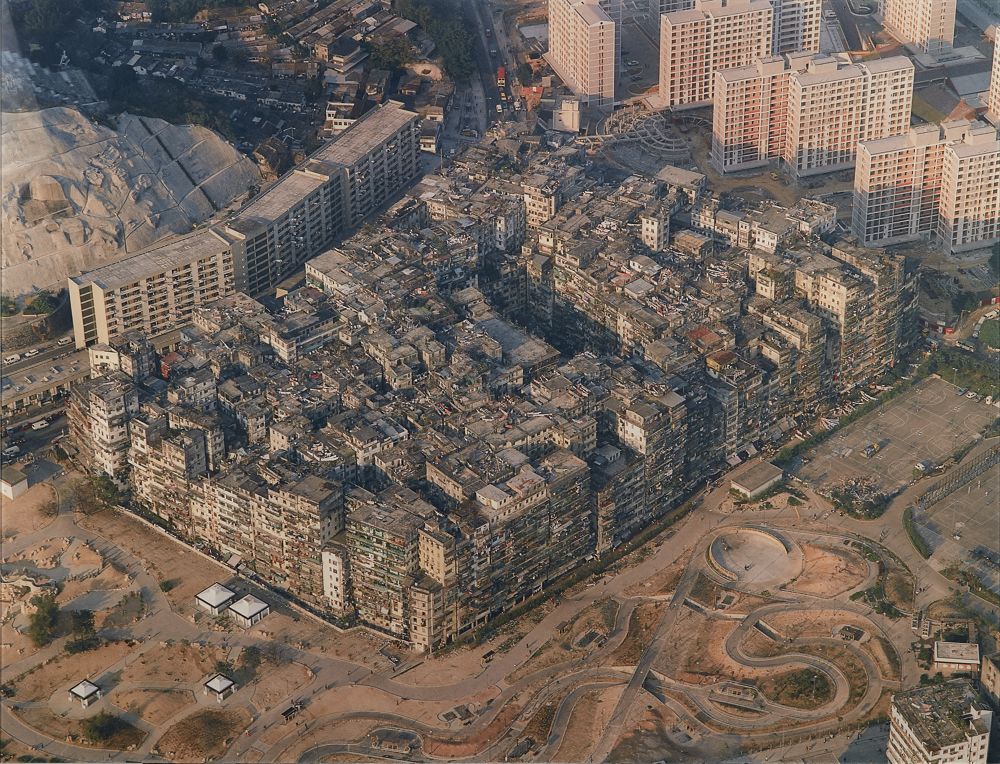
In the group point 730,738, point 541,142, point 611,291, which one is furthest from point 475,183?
point 730,738

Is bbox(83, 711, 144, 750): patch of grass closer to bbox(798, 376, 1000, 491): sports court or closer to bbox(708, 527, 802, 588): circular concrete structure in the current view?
bbox(708, 527, 802, 588): circular concrete structure

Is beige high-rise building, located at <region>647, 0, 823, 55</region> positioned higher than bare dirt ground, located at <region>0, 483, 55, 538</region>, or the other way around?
beige high-rise building, located at <region>647, 0, 823, 55</region>

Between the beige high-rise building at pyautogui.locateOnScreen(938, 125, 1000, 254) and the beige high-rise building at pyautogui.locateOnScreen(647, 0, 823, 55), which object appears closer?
the beige high-rise building at pyautogui.locateOnScreen(938, 125, 1000, 254)

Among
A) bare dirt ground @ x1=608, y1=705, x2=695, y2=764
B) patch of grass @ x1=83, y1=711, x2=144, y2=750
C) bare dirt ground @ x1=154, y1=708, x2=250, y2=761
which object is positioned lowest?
bare dirt ground @ x1=608, y1=705, x2=695, y2=764

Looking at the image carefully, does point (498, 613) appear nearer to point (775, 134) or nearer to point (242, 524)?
point (242, 524)

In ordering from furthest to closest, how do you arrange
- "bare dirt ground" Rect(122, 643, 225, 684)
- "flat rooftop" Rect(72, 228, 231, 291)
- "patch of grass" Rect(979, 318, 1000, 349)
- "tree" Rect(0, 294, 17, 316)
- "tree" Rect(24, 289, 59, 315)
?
"patch of grass" Rect(979, 318, 1000, 349)
"tree" Rect(0, 294, 17, 316)
"tree" Rect(24, 289, 59, 315)
"flat rooftop" Rect(72, 228, 231, 291)
"bare dirt ground" Rect(122, 643, 225, 684)

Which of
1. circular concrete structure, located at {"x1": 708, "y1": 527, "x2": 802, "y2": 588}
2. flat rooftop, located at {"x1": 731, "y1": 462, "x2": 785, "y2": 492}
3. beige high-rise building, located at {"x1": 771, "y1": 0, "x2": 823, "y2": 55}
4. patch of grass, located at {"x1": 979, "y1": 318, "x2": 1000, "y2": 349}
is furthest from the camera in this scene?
beige high-rise building, located at {"x1": 771, "y1": 0, "x2": 823, "y2": 55}

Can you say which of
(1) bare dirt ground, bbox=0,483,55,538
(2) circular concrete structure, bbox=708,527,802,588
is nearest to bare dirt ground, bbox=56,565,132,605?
(1) bare dirt ground, bbox=0,483,55,538

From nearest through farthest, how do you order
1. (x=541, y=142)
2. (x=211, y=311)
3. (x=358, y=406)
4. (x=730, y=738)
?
(x=730, y=738) < (x=358, y=406) < (x=211, y=311) < (x=541, y=142)

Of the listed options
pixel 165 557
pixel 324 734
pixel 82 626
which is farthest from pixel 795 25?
pixel 324 734
